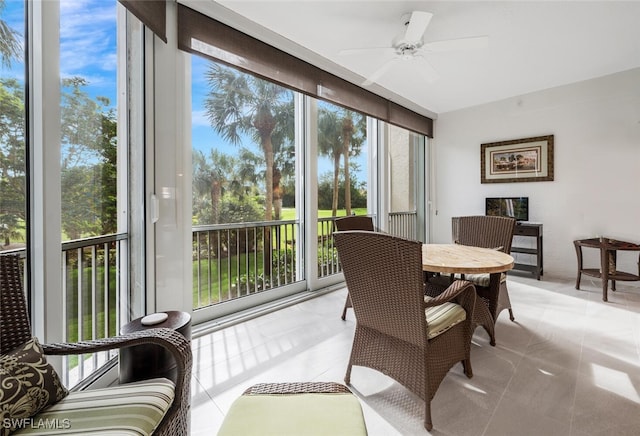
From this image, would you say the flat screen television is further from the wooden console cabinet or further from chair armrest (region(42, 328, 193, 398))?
chair armrest (region(42, 328, 193, 398))

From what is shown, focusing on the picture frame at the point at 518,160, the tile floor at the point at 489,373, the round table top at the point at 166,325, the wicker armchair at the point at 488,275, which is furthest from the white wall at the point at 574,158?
the round table top at the point at 166,325

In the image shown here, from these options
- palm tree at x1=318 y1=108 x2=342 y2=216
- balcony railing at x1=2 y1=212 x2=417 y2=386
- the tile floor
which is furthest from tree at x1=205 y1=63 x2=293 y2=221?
the tile floor

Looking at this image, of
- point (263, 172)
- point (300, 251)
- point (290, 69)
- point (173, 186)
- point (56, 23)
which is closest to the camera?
point (56, 23)

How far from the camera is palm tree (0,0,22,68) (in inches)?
46.8

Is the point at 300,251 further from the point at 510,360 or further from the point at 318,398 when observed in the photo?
the point at 318,398

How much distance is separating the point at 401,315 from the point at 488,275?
134 centimetres

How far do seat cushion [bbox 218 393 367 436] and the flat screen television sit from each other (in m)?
4.63

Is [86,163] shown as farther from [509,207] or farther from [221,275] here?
[509,207]

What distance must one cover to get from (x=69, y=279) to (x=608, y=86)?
595 cm

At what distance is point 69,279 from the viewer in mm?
1636

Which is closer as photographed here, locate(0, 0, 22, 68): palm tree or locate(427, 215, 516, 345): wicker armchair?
locate(0, 0, 22, 68): palm tree

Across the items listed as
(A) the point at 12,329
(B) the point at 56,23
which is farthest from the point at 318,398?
(B) the point at 56,23

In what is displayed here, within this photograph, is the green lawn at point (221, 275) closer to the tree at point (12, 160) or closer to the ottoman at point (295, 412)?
the tree at point (12, 160)

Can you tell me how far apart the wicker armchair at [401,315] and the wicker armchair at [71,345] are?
2.88 ft
